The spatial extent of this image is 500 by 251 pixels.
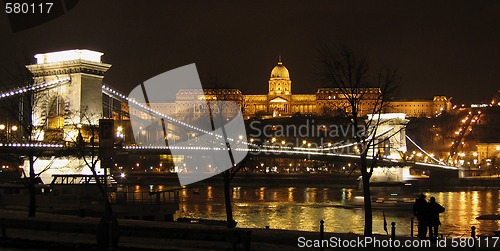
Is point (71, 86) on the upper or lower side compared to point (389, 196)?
upper

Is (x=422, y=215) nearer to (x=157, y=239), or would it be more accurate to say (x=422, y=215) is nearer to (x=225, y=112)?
(x=157, y=239)

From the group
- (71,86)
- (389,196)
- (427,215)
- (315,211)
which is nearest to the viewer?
(427,215)

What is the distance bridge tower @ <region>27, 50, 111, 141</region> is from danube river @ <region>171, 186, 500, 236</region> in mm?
9873

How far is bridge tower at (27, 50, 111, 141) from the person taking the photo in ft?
177

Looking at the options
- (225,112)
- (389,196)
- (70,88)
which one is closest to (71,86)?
(70,88)

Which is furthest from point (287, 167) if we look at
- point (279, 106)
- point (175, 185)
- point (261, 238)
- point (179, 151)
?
point (279, 106)

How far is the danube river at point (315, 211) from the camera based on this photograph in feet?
118

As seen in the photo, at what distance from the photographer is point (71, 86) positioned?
55.0 m

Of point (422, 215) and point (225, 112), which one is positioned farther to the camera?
point (225, 112)

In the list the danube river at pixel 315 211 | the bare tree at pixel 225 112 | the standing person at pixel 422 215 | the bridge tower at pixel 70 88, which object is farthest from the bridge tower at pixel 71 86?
the standing person at pixel 422 215

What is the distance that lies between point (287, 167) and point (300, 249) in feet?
281

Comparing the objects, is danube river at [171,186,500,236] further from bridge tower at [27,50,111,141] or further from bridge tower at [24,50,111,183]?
bridge tower at [27,50,111,141]

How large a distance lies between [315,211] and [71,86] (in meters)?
21.0

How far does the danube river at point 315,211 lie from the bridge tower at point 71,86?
9.87 metres
